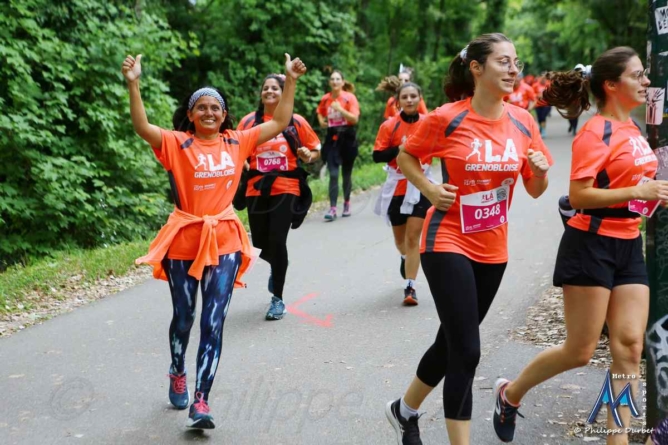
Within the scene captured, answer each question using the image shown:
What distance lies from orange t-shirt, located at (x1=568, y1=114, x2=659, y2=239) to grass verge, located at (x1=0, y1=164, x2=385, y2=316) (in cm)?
572

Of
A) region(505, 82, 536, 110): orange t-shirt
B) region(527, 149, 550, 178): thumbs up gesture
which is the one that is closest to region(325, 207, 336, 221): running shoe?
region(527, 149, 550, 178): thumbs up gesture

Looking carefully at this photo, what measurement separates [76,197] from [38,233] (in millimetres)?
774

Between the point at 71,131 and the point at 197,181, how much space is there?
8.25 meters

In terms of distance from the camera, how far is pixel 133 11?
46.2 ft

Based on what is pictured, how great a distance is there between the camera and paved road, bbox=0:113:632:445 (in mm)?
4895

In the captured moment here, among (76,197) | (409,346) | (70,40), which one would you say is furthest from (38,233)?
(409,346)

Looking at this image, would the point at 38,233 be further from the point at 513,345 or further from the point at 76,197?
the point at 513,345

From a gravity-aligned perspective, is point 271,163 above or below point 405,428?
above

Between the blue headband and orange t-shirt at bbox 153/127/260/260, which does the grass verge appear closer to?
orange t-shirt at bbox 153/127/260/260

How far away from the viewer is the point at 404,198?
7828mm

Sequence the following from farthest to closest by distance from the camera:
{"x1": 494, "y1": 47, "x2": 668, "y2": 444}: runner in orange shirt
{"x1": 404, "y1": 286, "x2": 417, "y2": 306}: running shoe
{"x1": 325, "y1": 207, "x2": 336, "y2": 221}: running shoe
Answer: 1. {"x1": 325, "y1": 207, "x2": 336, "y2": 221}: running shoe
2. {"x1": 404, "y1": 286, "x2": 417, "y2": 306}: running shoe
3. {"x1": 494, "y1": 47, "x2": 668, "y2": 444}: runner in orange shirt

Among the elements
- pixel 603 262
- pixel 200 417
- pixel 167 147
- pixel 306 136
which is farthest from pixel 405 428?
pixel 306 136

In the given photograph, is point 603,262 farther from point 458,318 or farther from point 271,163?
point 271,163

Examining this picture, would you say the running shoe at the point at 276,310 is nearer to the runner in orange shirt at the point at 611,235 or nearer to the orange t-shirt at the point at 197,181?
the orange t-shirt at the point at 197,181
